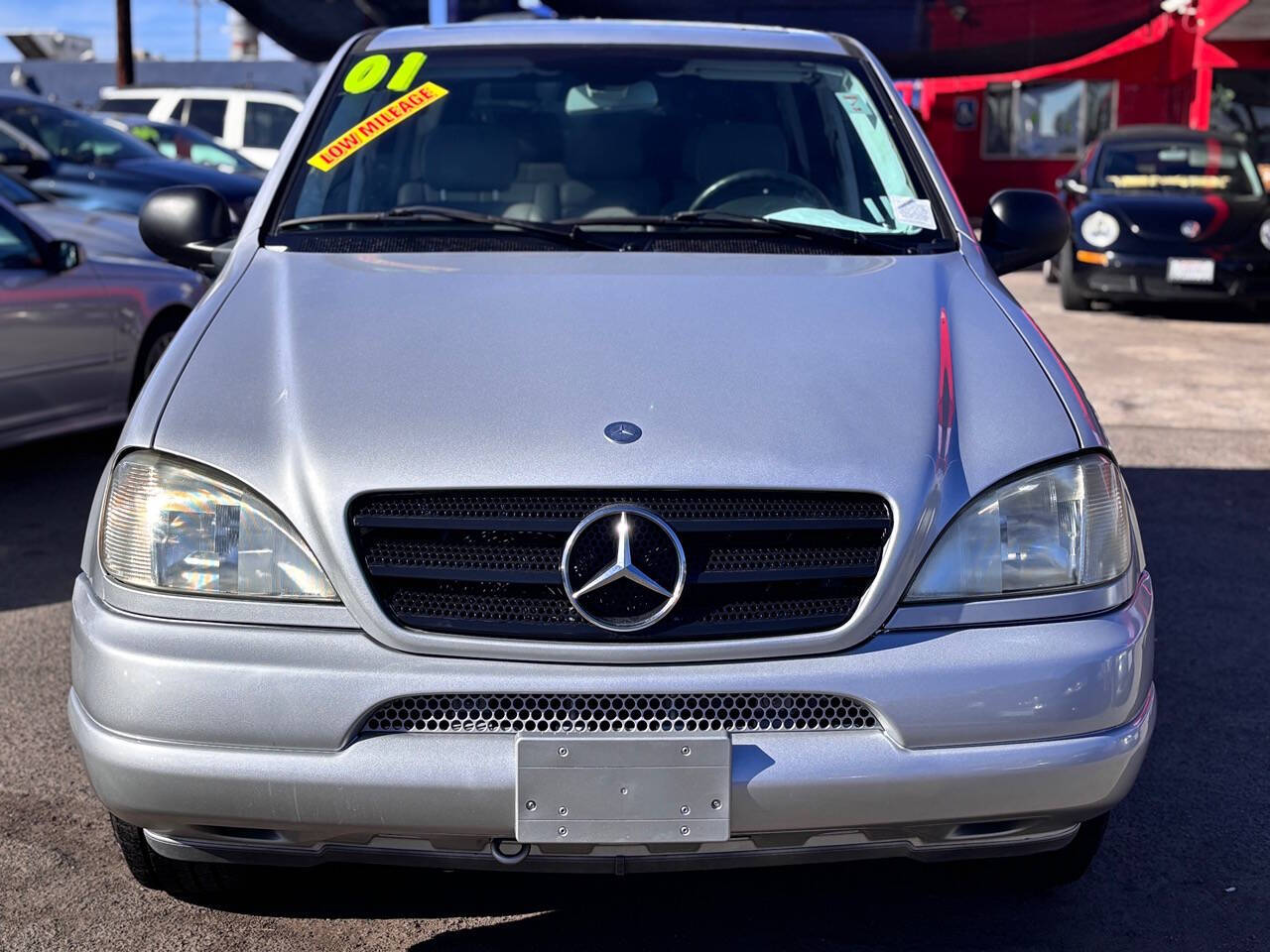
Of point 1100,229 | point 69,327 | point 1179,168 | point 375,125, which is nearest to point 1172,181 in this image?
point 1179,168

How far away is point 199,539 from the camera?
104 inches

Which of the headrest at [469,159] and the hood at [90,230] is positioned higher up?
the headrest at [469,159]

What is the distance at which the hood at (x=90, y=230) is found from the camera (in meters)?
8.19

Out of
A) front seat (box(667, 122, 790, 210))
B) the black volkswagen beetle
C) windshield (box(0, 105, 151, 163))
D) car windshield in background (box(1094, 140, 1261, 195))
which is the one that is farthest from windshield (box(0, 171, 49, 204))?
car windshield in background (box(1094, 140, 1261, 195))

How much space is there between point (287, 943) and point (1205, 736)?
7.66 feet

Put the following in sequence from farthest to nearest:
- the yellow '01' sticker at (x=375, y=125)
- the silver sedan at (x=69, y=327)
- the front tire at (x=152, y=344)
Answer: the front tire at (x=152, y=344) < the silver sedan at (x=69, y=327) < the yellow '01' sticker at (x=375, y=125)

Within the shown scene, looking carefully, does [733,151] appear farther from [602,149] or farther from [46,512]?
[46,512]

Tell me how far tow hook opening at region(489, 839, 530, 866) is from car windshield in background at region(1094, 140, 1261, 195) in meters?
12.1

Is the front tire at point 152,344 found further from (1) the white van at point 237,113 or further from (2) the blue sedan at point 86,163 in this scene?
(1) the white van at point 237,113

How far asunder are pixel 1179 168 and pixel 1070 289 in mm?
1773

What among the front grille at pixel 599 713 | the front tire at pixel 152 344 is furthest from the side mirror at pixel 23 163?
the front grille at pixel 599 713

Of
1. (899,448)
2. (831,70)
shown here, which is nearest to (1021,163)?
(831,70)

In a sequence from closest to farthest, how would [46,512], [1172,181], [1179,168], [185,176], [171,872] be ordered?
[171,872], [46,512], [185,176], [1172,181], [1179,168]

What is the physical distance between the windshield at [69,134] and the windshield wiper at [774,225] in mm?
9677
